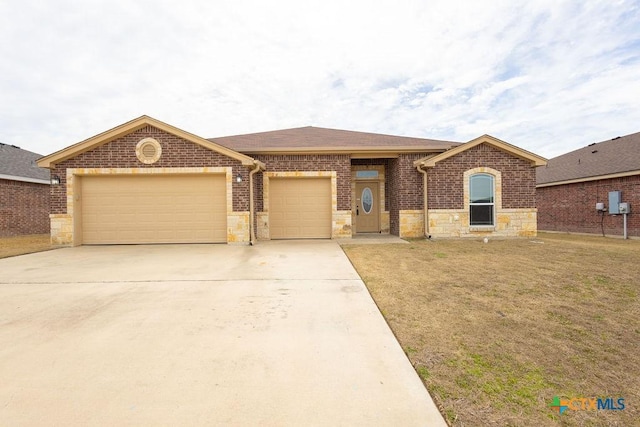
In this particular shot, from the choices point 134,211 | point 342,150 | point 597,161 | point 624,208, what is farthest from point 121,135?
point 597,161

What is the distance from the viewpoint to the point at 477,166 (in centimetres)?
1154

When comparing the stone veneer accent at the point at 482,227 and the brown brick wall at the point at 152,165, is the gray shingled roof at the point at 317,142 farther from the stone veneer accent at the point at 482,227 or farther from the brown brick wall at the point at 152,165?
the stone veneer accent at the point at 482,227

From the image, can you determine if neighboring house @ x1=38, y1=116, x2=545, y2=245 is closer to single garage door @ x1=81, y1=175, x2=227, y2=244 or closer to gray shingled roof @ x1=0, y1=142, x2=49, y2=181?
single garage door @ x1=81, y1=175, x2=227, y2=244

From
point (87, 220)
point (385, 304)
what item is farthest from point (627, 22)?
point (87, 220)

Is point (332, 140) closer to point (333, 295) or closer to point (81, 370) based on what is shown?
point (333, 295)

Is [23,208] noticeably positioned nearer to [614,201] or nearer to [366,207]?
[366,207]

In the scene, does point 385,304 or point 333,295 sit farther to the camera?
point 333,295

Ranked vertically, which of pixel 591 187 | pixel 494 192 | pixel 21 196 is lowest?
pixel 494 192

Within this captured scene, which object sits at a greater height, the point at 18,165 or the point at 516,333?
the point at 18,165

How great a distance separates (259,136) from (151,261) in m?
8.90

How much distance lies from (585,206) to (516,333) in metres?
17.1

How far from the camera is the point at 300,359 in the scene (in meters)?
2.77

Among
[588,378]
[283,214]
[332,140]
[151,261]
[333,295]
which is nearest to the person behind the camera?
[588,378]

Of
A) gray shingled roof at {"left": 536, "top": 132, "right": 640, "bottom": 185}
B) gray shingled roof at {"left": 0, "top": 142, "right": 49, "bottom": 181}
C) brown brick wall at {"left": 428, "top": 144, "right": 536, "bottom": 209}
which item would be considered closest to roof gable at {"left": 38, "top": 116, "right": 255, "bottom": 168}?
brown brick wall at {"left": 428, "top": 144, "right": 536, "bottom": 209}
